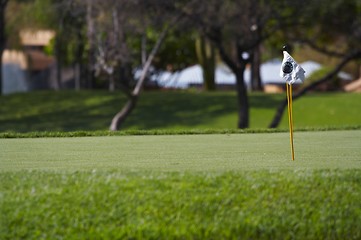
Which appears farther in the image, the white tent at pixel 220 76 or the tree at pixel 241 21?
the white tent at pixel 220 76

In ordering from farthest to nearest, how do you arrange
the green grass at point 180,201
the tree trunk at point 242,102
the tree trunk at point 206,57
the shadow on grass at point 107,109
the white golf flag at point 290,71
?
1. the tree trunk at point 206,57
2. the shadow on grass at point 107,109
3. the tree trunk at point 242,102
4. the white golf flag at point 290,71
5. the green grass at point 180,201

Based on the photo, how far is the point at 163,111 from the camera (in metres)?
41.1

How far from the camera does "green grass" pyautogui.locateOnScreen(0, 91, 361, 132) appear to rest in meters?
38.4

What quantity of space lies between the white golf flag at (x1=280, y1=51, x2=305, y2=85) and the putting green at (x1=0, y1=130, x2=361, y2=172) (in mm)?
1048

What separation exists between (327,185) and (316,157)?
215 centimetres

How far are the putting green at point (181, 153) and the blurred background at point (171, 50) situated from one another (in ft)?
21.5

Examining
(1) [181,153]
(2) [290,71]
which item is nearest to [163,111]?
(1) [181,153]

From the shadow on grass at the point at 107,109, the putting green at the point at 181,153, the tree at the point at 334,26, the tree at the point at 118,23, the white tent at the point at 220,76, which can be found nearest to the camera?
the putting green at the point at 181,153

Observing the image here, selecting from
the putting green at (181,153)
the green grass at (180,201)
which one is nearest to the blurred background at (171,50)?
the putting green at (181,153)

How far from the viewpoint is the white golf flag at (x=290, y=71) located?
11.6 m

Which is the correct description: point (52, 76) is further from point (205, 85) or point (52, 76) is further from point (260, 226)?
point (260, 226)

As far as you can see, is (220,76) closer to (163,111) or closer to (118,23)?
(163,111)

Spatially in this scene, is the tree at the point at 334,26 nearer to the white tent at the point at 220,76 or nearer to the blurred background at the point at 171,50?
the blurred background at the point at 171,50

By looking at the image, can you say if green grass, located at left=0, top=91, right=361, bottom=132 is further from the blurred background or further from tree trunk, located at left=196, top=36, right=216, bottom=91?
tree trunk, located at left=196, top=36, right=216, bottom=91
